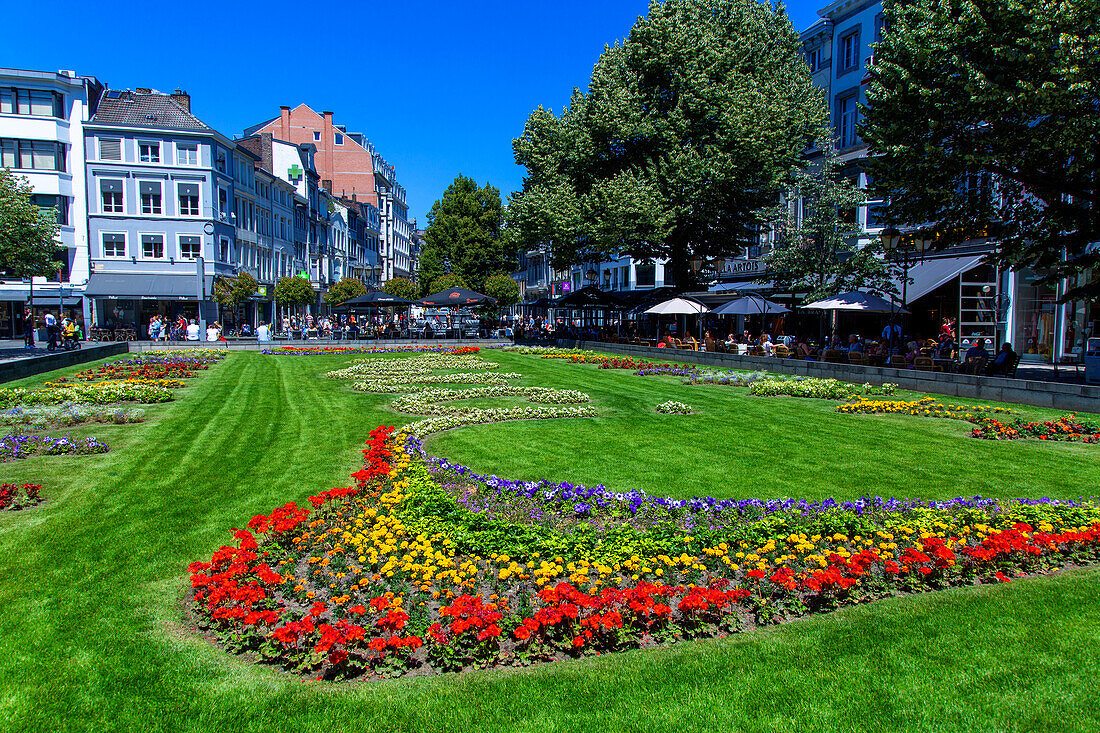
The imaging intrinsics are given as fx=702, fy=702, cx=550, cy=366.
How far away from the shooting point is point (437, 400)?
1603 centimetres

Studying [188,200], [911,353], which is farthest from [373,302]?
[911,353]

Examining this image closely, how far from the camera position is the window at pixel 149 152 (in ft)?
159

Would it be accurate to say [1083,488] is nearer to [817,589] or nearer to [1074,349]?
[817,589]

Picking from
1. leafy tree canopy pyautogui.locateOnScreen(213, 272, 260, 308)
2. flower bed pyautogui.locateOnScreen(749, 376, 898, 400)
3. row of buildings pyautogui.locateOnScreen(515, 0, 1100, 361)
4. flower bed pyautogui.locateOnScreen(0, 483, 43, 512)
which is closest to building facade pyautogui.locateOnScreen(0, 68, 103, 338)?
leafy tree canopy pyautogui.locateOnScreen(213, 272, 260, 308)

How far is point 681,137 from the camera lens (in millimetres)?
31953

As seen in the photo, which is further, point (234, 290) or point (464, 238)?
point (464, 238)

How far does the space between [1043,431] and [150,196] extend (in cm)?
5343

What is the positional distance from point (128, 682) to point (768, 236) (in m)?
40.4

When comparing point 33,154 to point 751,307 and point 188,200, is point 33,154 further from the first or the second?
point 751,307

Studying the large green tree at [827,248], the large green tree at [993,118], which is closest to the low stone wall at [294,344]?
the large green tree at [827,248]

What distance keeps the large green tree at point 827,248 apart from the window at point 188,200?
40.3 m

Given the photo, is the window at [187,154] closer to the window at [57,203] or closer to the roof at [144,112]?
the roof at [144,112]

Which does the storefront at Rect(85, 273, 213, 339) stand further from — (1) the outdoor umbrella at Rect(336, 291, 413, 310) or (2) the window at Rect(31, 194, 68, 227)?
(1) the outdoor umbrella at Rect(336, 291, 413, 310)

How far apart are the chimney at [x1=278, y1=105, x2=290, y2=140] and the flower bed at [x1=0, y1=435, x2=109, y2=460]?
77326 mm
